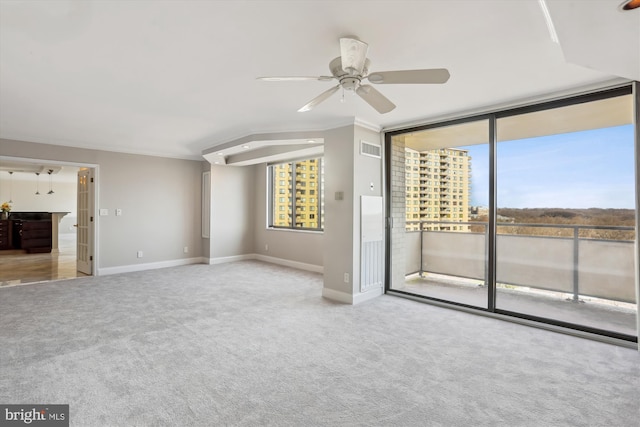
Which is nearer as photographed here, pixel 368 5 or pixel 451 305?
pixel 368 5

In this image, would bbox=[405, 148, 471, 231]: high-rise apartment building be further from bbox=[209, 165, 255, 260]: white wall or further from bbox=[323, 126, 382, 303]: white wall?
bbox=[209, 165, 255, 260]: white wall

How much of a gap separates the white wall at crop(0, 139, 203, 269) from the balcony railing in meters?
5.25

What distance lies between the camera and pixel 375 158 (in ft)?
14.6

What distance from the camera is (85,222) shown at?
5.98m

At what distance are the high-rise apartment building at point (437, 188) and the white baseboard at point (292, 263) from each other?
1958 mm

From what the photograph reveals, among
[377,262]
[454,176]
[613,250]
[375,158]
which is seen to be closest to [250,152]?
[375,158]

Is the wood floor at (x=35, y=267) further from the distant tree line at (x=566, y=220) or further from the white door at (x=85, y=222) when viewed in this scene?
the distant tree line at (x=566, y=220)

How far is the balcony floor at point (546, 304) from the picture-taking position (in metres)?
3.30

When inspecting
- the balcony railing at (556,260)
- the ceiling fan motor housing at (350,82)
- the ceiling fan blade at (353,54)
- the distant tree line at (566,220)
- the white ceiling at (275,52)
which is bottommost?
the balcony railing at (556,260)

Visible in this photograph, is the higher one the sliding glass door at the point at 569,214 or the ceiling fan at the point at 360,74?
the ceiling fan at the point at 360,74

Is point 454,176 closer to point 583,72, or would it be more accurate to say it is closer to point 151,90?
point 583,72

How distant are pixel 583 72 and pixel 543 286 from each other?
8.30 ft

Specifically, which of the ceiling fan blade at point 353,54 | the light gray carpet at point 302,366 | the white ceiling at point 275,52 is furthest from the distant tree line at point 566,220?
the ceiling fan blade at point 353,54

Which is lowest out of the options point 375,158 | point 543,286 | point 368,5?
point 543,286
